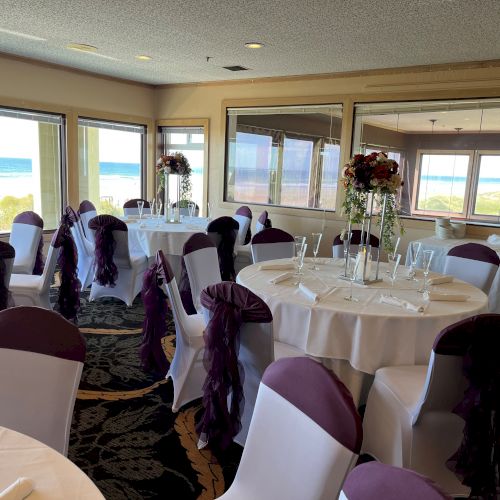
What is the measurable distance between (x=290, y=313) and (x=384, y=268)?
4.54ft

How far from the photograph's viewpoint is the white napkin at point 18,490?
105cm

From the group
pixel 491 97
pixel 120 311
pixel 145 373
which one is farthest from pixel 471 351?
pixel 491 97

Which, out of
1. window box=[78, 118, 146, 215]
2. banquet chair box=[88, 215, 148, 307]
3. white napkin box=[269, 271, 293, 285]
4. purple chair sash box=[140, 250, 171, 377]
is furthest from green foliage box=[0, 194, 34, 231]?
white napkin box=[269, 271, 293, 285]

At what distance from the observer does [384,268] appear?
377 cm

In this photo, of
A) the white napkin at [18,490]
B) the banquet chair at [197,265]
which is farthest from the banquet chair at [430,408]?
the banquet chair at [197,265]

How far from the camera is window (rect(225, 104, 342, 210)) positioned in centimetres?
669

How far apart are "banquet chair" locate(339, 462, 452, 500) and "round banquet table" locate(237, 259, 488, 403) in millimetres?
1581

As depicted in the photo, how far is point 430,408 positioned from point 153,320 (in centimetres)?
178

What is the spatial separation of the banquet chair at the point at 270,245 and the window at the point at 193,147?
142 inches

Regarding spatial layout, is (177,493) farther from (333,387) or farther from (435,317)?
(435,317)

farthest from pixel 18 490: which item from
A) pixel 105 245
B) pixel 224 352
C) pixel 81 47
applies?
pixel 81 47

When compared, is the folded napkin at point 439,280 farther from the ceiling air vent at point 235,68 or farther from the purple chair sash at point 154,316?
the ceiling air vent at point 235,68

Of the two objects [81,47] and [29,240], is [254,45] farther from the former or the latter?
[29,240]

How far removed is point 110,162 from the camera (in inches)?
315
